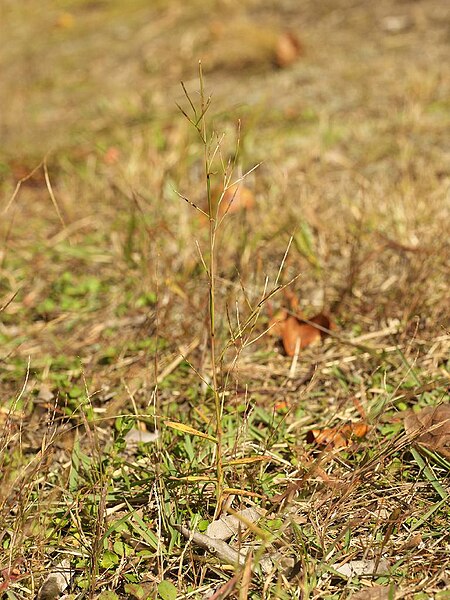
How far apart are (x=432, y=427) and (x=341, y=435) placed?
231 mm

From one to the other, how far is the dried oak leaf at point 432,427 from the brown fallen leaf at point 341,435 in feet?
0.32

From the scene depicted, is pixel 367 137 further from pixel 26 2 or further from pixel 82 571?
pixel 26 2

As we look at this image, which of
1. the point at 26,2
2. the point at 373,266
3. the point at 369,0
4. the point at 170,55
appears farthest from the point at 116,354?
the point at 26,2

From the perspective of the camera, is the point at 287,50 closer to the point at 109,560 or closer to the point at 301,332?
the point at 301,332

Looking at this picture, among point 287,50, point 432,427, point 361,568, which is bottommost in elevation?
point 361,568

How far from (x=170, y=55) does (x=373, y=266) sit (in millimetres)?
2892

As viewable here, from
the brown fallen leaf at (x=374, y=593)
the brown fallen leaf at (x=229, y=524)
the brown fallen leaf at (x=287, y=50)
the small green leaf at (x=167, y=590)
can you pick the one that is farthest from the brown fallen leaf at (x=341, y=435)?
the brown fallen leaf at (x=287, y=50)

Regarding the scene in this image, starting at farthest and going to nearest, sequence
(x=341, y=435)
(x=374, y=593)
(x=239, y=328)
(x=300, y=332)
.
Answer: (x=300, y=332), (x=341, y=435), (x=239, y=328), (x=374, y=593)

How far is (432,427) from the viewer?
56.1 inches

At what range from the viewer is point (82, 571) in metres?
1.37

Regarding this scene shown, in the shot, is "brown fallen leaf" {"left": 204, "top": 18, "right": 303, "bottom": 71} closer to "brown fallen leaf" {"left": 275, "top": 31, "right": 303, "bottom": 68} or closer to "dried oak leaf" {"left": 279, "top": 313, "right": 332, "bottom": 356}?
"brown fallen leaf" {"left": 275, "top": 31, "right": 303, "bottom": 68}

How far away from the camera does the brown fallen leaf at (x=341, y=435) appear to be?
1562 millimetres

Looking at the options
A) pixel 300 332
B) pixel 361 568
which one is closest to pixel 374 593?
pixel 361 568

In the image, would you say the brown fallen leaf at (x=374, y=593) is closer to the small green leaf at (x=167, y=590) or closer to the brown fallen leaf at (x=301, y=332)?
the small green leaf at (x=167, y=590)
